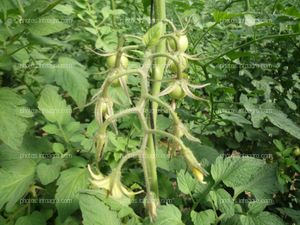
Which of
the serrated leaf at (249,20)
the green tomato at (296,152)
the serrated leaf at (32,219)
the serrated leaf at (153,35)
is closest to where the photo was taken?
the serrated leaf at (153,35)

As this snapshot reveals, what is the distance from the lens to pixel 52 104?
126cm

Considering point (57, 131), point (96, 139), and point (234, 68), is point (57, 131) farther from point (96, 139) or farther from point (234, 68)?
point (234, 68)

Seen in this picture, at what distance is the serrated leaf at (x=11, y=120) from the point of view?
3.40 feet

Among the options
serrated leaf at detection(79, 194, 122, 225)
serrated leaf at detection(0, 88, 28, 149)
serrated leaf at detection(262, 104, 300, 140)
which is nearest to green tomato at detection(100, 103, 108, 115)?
serrated leaf at detection(79, 194, 122, 225)

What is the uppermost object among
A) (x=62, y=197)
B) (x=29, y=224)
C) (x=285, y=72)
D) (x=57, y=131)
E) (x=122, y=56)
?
(x=122, y=56)

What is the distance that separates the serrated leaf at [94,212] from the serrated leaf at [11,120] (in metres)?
0.26

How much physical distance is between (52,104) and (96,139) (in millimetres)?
554

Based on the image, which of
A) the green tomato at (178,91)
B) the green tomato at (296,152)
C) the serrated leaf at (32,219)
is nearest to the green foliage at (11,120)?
the serrated leaf at (32,219)

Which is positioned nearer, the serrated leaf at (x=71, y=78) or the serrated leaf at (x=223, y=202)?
the serrated leaf at (x=223, y=202)

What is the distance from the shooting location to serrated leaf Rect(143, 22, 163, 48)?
2.55 ft

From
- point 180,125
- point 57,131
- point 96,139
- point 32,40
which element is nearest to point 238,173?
point 180,125

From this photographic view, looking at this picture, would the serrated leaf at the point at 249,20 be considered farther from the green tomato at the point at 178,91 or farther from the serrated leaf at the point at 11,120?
the serrated leaf at the point at 11,120

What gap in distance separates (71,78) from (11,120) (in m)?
0.25

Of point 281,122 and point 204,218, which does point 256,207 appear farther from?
point 281,122
